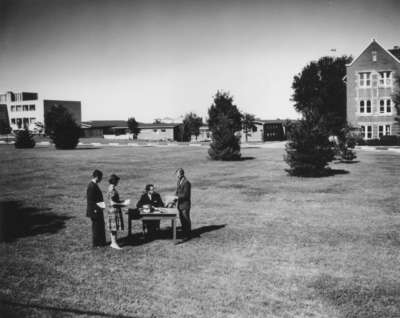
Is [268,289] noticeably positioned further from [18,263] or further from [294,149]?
[294,149]

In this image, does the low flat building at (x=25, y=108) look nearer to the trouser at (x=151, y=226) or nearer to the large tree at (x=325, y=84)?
the large tree at (x=325, y=84)

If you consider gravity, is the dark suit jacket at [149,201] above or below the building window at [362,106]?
below

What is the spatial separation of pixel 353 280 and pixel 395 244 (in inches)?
125

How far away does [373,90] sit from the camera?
2144 inches

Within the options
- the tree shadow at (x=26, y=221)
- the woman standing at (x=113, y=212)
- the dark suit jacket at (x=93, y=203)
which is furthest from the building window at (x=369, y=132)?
the dark suit jacket at (x=93, y=203)

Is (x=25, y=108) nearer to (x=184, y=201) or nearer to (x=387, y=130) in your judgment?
(x=387, y=130)

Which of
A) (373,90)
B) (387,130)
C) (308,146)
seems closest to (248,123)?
(373,90)

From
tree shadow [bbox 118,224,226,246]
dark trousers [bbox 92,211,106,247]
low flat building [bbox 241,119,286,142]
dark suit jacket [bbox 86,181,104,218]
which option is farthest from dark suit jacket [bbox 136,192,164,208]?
low flat building [bbox 241,119,286,142]

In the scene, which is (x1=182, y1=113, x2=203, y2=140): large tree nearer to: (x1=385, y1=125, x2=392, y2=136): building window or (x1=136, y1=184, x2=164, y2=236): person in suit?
(x1=385, y1=125, x2=392, y2=136): building window

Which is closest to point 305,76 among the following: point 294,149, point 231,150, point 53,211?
point 231,150

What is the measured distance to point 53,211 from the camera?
48.8 feet

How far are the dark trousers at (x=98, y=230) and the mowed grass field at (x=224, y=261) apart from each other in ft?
0.90

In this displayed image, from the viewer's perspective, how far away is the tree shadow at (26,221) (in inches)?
465

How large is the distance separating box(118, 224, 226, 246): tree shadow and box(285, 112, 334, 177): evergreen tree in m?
12.9
